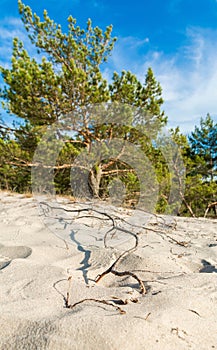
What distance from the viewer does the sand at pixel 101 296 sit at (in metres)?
0.62

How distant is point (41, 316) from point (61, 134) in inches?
286

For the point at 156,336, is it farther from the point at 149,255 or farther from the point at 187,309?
the point at 149,255

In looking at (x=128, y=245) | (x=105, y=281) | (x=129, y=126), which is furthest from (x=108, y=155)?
(x=105, y=281)

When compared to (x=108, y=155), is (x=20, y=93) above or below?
above

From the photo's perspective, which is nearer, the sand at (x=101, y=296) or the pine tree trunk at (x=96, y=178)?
the sand at (x=101, y=296)

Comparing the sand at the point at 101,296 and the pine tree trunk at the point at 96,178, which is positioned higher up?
the pine tree trunk at the point at 96,178

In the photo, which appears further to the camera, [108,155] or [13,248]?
[108,155]

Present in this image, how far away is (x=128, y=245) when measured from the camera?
171 cm

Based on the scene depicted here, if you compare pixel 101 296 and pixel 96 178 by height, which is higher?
pixel 96 178

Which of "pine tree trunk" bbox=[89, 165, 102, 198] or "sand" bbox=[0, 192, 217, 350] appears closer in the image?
"sand" bbox=[0, 192, 217, 350]

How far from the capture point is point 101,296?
0.90 metres

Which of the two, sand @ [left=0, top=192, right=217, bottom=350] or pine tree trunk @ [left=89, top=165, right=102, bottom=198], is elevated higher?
pine tree trunk @ [left=89, top=165, right=102, bottom=198]

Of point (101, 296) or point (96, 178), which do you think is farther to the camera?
point (96, 178)

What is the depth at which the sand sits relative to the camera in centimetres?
62
